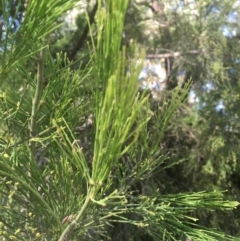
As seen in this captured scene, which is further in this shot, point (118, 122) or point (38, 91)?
point (38, 91)

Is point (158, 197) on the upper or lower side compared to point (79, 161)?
lower

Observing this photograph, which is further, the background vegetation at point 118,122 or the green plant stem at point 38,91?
the green plant stem at point 38,91

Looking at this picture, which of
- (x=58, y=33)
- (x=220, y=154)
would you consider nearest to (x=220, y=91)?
(x=220, y=154)

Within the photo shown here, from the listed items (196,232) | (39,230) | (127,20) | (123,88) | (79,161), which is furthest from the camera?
(127,20)

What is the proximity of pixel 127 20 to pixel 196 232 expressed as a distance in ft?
8.84

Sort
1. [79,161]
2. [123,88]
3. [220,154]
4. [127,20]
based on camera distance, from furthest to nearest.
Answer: [127,20] → [220,154] → [79,161] → [123,88]

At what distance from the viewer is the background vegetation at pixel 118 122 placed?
93 cm

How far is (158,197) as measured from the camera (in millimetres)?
1544

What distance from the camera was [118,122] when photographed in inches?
34.0

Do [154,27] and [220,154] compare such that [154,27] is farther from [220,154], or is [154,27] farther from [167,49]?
[220,154]

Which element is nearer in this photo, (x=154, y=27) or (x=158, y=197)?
(x=158, y=197)

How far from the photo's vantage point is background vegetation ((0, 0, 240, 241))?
93 centimetres

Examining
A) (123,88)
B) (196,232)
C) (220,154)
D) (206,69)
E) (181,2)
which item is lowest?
(220,154)

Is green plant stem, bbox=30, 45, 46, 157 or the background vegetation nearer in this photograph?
the background vegetation
